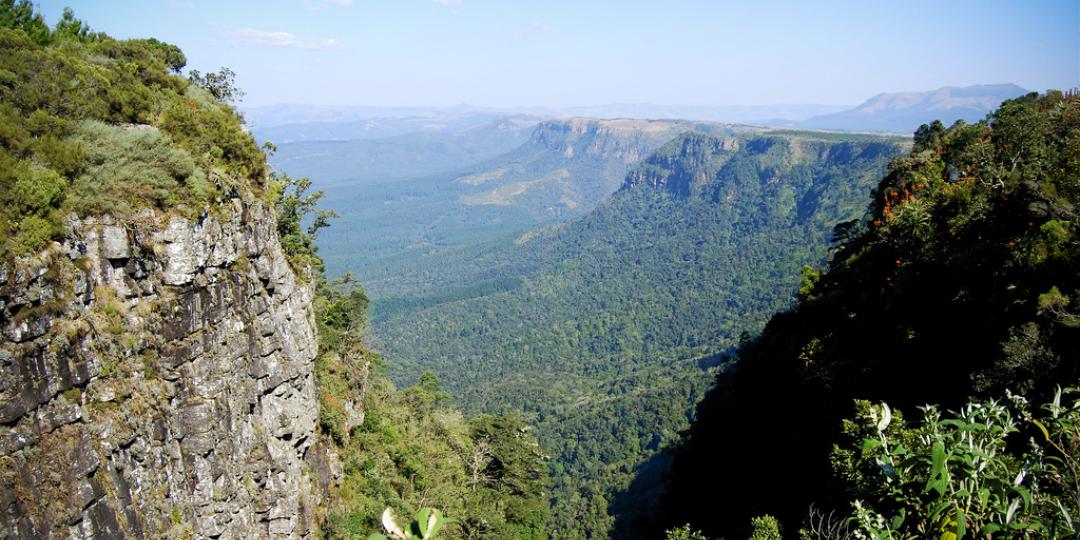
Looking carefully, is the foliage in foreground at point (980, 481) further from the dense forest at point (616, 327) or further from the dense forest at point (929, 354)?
the dense forest at point (616, 327)

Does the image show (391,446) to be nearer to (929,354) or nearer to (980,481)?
(929,354)

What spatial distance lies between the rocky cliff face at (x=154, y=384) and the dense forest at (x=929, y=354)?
1542 cm

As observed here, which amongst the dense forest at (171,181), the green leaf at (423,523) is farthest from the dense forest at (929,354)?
the dense forest at (171,181)

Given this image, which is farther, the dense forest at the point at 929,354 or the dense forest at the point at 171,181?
the dense forest at the point at 171,181

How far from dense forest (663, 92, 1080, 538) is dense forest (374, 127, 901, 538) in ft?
67.7

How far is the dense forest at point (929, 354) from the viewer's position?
16.1 ft

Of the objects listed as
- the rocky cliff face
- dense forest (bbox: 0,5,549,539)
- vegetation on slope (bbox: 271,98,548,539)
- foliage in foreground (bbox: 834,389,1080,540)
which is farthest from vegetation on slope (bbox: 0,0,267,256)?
foliage in foreground (bbox: 834,389,1080,540)

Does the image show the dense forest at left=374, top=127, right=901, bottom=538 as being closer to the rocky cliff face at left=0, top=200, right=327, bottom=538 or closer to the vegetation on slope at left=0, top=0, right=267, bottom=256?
the rocky cliff face at left=0, top=200, right=327, bottom=538

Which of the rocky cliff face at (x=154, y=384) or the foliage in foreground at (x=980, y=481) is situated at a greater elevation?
the foliage in foreground at (x=980, y=481)

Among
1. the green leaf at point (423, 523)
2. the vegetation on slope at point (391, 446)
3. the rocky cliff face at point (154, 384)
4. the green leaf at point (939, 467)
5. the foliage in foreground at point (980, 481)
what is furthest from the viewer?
the vegetation on slope at point (391, 446)

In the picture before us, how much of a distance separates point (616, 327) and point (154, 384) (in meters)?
126

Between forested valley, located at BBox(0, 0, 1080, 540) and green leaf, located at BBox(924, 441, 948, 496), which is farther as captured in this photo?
forested valley, located at BBox(0, 0, 1080, 540)

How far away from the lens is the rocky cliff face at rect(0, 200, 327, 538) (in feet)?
40.4

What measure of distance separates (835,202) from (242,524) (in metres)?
165
